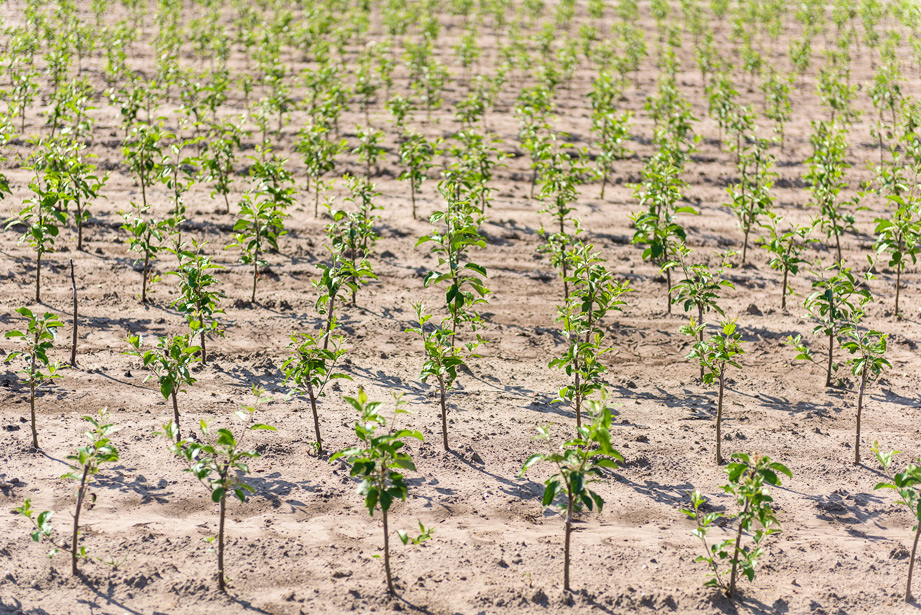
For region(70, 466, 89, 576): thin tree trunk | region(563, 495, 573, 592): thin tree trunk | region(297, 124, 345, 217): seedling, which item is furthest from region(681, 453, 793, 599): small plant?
region(297, 124, 345, 217): seedling

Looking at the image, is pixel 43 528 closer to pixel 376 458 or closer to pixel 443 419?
pixel 376 458

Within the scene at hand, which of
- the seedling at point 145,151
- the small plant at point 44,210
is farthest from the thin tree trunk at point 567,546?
the seedling at point 145,151

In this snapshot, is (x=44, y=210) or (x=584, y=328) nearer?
(x=584, y=328)

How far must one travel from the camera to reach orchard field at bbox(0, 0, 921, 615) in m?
5.34

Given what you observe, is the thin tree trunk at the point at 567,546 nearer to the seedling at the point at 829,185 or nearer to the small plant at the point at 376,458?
the small plant at the point at 376,458

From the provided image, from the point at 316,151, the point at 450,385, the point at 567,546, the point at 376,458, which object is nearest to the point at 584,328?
the point at 450,385

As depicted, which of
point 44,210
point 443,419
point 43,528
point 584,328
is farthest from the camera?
point 44,210

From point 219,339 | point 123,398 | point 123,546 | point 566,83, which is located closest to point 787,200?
point 566,83

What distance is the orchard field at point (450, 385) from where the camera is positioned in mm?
5340

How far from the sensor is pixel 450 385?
7668mm

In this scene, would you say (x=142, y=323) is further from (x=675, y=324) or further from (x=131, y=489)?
(x=675, y=324)

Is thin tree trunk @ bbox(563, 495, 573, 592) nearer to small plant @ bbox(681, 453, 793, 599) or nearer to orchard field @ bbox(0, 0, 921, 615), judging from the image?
orchard field @ bbox(0, 0, 921, 615)

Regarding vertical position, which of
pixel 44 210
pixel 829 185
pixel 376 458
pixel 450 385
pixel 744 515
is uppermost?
pixel 829 185

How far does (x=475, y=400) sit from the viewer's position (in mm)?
7621
